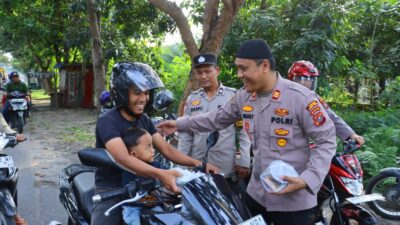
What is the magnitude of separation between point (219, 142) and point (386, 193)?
219 cm

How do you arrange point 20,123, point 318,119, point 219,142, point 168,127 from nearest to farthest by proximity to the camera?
point 318,119 < point 168,127 < point 219,142 < point 20,123

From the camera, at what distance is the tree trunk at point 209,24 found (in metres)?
6.03

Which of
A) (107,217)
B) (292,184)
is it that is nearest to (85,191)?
(107,217)

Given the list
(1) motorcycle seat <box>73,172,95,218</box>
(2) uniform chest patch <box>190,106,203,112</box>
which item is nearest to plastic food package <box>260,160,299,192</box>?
(1) motorcycle seat <box>73,172,95,218</box>

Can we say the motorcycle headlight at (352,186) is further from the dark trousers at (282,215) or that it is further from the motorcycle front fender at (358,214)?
the dark trousers at (282,215)

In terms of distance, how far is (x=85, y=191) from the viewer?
3072 mm

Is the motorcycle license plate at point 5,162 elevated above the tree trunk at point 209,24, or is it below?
below

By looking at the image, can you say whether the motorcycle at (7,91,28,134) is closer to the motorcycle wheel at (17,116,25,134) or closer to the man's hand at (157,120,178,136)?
the motorcycle wheel at (17,116,25,134)

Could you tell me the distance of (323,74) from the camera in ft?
27.1

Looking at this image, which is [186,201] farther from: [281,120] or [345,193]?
[345,193]

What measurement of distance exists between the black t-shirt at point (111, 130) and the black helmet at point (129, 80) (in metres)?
0.10

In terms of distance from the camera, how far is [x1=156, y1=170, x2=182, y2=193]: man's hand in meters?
2.19

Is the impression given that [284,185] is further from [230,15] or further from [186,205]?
[230,15]

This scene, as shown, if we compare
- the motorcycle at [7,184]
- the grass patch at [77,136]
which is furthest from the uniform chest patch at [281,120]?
the grass patch at [77,136]
